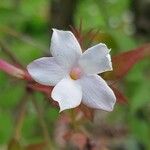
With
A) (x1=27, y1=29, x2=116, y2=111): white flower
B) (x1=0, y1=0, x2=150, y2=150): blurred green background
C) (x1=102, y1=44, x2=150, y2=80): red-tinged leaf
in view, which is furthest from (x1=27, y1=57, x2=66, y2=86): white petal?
(x1=0, y1=0, x2=150, y2=150): blurred green background

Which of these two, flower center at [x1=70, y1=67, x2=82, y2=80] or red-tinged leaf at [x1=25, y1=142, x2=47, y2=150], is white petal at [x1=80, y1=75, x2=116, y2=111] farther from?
red-tinged leaf at [x1=25, y1=142, x2=47, y2=150]

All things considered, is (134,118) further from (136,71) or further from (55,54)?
(55,54)

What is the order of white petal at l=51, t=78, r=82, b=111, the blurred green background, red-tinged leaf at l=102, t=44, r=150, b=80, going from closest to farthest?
white petal at l=51, t=78, r=82, b=111 → red-tinged leaf at l=102, t=44, r=150, b=80 → the blurred green background

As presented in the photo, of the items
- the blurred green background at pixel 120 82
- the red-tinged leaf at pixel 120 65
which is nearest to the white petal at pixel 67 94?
the red-tinged leaf at pixel 120 65

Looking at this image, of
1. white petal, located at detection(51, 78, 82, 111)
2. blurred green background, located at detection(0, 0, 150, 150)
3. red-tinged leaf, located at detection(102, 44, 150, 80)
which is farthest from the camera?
blurred green background, located at detection(0, 0, 150, 150)

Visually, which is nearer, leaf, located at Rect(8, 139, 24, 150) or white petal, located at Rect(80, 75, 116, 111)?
white petal, located at Rect(80, 75, 116, 111)

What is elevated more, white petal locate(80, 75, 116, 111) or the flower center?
the flower center

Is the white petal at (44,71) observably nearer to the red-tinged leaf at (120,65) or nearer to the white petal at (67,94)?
the white petal at (67,94)
